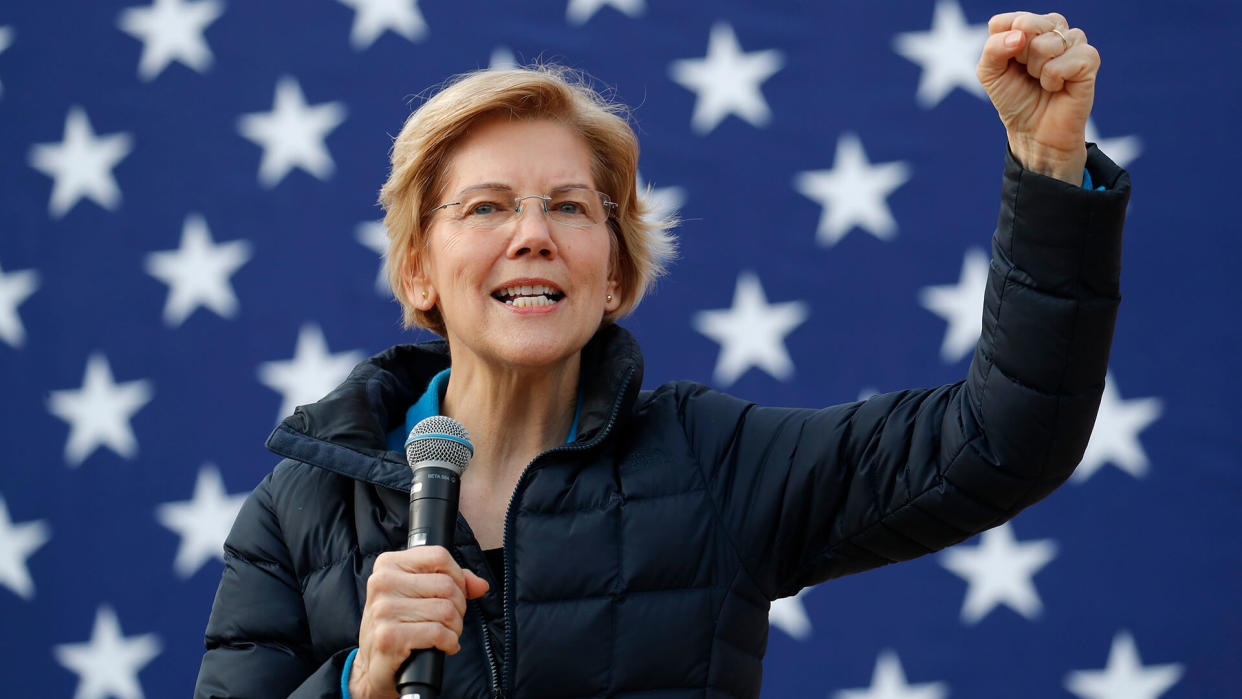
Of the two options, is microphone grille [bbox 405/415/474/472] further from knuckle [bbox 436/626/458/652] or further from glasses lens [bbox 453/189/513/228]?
glasses lens [bbox 453/189/513/228]

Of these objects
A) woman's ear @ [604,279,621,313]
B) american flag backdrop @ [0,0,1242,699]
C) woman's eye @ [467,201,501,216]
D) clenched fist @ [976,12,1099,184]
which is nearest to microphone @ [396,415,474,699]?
woman's eye @ [467,201,501,216]

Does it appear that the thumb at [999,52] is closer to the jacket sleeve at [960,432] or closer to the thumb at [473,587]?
the jacket sleeve at [960,432]

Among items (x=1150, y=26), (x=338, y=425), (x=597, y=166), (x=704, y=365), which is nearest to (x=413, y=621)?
(x=338, y=425)

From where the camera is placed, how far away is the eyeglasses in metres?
1.60

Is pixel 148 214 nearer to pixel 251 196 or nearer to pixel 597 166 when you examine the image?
pixel 251 196

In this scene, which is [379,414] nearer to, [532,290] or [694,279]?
[532,290]

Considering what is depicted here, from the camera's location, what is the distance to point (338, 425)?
1.54 metres

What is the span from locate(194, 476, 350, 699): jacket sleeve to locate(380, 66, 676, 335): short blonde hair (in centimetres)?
44

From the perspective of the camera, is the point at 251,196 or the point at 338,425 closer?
the point at 338,425

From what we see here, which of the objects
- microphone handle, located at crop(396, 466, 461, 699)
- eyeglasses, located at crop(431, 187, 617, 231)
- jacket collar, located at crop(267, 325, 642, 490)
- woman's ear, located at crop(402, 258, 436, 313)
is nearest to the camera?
microphone handle, located at crop(396, 466, 461, 699)

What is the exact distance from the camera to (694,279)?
273 centimetres

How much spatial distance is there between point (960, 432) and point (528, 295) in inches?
22.8

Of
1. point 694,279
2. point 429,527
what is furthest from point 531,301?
point 694,279

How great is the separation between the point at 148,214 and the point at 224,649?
5.73 ft
